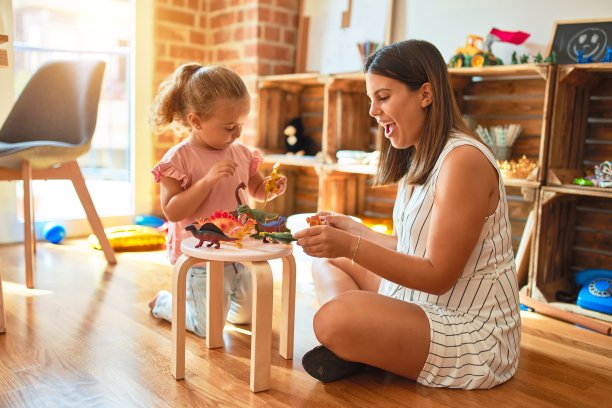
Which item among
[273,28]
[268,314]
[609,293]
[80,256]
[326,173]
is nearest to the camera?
[268,314]

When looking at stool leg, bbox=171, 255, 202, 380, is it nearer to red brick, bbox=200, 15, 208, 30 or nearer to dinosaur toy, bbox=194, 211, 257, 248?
dinosaur toy, bbox=194, 211, 257, 248

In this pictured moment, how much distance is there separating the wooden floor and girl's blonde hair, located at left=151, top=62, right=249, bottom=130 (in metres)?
0.63

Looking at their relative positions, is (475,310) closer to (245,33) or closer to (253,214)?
(253,214)

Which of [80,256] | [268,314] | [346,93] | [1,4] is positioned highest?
[1,4]

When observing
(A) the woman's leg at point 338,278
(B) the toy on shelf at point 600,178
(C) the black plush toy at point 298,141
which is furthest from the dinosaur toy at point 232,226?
(C) the black plush toy at point 298,141

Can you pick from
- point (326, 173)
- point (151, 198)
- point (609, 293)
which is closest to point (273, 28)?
point (326, 173)

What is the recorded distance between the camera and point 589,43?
2219 mm

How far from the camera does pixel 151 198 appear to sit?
3.38m

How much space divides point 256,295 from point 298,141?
2067mm

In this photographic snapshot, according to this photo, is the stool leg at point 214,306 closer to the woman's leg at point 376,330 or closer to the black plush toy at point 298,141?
the woman's leg at point 376,330

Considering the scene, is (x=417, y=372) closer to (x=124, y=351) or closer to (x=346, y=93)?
(x=124, y=351)

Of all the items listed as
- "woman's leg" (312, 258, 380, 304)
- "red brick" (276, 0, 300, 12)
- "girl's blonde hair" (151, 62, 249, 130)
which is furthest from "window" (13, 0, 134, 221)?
"woman's leg" (312, 258, 380, 304)

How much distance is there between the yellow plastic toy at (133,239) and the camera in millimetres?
2732

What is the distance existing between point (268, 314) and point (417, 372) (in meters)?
0.38
